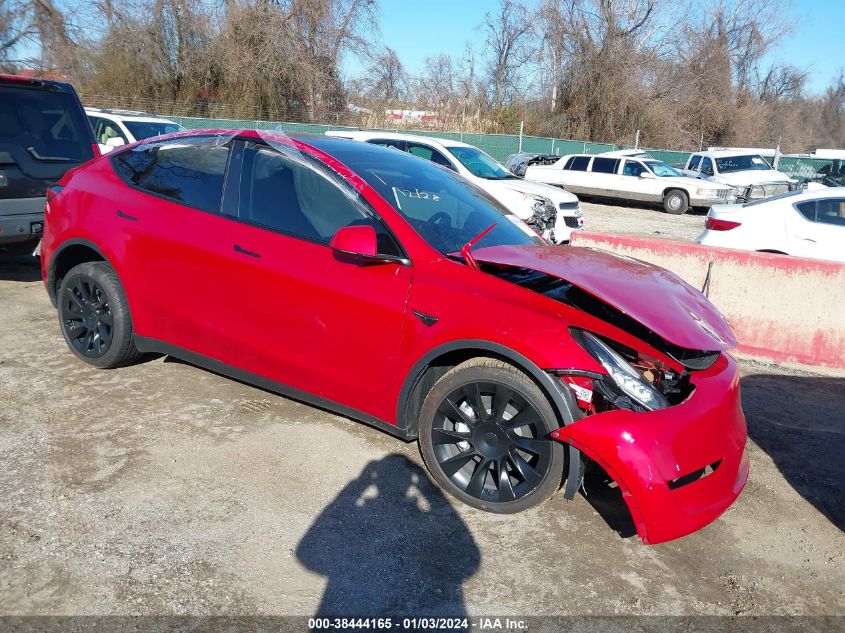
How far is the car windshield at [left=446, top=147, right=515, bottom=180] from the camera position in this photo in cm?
1285

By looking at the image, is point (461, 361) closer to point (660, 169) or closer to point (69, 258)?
point (69, 258)

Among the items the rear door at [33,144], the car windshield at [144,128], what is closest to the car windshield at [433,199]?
the rear door at [33,144]

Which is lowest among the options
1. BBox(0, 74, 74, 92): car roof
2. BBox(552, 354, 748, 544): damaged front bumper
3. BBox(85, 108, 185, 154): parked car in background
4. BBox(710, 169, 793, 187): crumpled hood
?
BBox(552, 354, 748, 544): damaged front bumper

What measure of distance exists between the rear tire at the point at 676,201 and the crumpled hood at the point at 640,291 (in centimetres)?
1791

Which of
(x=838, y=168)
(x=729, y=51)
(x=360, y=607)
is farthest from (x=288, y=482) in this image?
(x=729, y=51)

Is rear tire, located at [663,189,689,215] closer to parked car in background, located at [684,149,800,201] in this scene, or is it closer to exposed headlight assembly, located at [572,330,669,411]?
parked car in background, located at [684,149,800,201]

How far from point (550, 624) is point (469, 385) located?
3.80 feet

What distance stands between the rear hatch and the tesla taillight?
7.15 meters

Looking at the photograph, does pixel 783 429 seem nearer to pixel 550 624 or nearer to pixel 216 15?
pixel 550 624

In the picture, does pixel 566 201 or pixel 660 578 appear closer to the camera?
pixel 660 578

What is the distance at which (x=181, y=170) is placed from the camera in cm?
466

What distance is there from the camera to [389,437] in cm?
439

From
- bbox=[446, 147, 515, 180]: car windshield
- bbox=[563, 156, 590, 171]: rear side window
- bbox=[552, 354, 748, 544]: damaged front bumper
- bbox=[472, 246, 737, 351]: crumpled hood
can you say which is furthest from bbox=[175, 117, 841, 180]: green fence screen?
bbox=[552, 354, 748, 544]: damaged front bumper

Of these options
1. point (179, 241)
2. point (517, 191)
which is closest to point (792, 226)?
point (517, 191)
